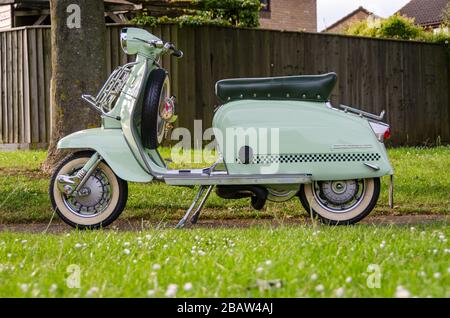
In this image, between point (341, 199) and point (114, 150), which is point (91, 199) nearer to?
point (114, 150)

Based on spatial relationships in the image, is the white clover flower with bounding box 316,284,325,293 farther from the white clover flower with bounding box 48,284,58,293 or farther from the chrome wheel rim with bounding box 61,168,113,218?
the chrome wheel rim with bounding box 61,168,113,218

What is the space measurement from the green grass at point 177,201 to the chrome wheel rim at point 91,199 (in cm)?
78

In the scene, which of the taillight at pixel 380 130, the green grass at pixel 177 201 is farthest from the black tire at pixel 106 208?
the taillight at pixel 380 130

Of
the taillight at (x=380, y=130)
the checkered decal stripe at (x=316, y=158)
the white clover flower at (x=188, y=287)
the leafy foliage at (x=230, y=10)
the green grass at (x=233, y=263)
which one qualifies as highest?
the leafy foliage at (x=230, y=10)

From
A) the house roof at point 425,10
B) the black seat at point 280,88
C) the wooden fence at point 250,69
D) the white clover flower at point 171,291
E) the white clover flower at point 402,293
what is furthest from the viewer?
the house roof at point 425,10

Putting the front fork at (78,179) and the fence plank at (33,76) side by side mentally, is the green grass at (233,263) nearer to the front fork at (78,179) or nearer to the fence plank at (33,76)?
the front fork at (78,179)

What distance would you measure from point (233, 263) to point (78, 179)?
2592 millimetres

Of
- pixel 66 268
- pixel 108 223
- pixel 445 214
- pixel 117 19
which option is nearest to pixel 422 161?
pixel 445 214

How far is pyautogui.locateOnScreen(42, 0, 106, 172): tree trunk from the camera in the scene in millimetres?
8852

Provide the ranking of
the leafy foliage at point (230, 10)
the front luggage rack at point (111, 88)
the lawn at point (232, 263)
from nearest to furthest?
1. the lawn at point (232, 263)
2. the front luggage rack at point (111, 88)
3. the leafy foliage at point (230, 10)

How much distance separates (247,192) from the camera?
626 cm

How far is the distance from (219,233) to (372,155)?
1.52 meters

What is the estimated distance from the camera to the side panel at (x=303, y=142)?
19.6ft

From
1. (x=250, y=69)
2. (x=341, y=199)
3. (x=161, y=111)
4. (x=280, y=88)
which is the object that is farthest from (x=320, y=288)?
(x=250, y=69)
